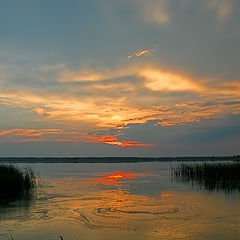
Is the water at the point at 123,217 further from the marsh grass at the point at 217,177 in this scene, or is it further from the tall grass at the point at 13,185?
the marsh grass at the point at 217,177

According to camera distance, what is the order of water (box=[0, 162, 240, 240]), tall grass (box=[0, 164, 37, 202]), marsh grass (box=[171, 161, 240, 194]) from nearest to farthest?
water (box=[0, 162, 240, 240]), tall grass (box=[0, 164, 37, 202]), marsh grass (box=[171, 161, 240, 194])

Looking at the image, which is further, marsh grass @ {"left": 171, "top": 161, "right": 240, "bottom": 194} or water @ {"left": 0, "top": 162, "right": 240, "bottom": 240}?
marsh grass @ {"left": 171, "top": 161, "right": 240, "bottom": 194}

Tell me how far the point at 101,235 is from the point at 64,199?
6.25 meters

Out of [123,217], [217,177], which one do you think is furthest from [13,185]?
[217,177]

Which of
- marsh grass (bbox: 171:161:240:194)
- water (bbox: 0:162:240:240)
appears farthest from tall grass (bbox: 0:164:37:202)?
marsh grass (bbox: 171:161:240:194)

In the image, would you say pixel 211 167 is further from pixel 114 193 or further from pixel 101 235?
pixel 101 235

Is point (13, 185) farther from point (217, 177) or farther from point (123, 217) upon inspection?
point (217, 177)

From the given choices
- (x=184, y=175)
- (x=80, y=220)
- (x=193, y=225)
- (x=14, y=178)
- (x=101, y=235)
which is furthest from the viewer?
(x=184, y=175)

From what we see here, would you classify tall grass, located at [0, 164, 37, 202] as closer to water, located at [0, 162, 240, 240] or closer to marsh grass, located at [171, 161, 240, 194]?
water, located at [0, 162, 240, 240]

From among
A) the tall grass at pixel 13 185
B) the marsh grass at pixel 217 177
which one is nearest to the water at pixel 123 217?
the tall grass at pixel 13 185

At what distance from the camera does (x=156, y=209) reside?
40.4ft

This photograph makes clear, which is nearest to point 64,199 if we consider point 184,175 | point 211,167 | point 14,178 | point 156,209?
point 14,178

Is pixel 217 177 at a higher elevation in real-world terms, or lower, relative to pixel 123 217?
higher

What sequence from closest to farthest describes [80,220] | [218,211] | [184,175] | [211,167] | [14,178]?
[80,220], [218,211], [14,178], [211,167], [184,175]
